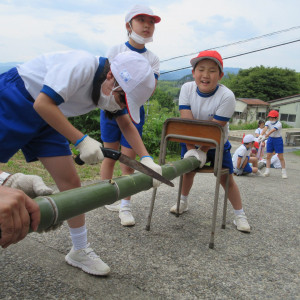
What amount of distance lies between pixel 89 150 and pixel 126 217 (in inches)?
61.2

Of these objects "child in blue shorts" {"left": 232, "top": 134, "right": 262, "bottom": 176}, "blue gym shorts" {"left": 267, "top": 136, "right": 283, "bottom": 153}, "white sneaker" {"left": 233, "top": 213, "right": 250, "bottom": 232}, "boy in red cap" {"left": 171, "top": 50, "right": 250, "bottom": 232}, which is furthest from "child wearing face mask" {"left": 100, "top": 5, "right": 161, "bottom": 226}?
"blue gym shorts" {"left": 267, "top": 136, "right": 283, "bottom": 153}

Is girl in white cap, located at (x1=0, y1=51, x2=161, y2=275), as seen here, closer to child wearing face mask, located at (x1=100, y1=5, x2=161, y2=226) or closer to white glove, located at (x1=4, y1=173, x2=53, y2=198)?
white glove, located at (x1=4, y1=173, x2=53, y2=198)

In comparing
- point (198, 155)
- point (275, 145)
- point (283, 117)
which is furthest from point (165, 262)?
point (283, 117)

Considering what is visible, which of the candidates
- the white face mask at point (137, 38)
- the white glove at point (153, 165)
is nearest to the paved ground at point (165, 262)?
the white glove at point (153, 165)

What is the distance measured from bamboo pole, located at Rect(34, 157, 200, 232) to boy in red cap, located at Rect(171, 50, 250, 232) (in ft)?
4.04

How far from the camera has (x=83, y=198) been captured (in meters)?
1.41

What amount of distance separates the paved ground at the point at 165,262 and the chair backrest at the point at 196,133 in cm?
81

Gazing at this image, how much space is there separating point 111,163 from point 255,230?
173 cm

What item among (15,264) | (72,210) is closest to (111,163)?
(15,264)

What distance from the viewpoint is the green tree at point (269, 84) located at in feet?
172

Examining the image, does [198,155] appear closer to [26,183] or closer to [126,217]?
[126,217]

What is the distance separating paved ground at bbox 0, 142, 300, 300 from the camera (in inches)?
80.0

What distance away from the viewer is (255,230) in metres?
3.31

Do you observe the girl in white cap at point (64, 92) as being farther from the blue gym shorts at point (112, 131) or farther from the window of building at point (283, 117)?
the window of building at point (283, 117)
